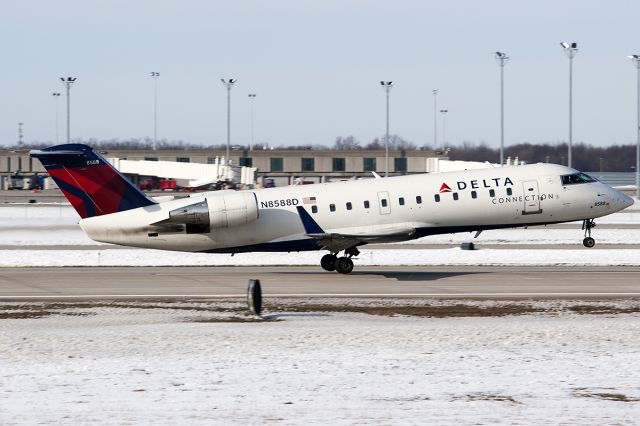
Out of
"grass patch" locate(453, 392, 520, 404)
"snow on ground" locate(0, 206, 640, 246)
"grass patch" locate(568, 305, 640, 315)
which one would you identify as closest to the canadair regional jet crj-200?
"grass patch" locate(568, 305, 640, 315)

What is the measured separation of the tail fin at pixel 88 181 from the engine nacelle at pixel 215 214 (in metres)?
1.65

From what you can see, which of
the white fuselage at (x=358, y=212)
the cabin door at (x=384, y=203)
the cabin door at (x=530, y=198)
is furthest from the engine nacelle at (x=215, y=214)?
the cabin door at (x=530, y=198)

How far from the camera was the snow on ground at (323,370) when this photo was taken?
1392 centimetres

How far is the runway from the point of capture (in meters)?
27.5

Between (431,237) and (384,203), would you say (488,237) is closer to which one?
(431,237)

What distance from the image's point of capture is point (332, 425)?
43.5ft

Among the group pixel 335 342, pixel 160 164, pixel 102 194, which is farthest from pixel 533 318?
pixel 160 164

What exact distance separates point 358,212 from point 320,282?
323cm

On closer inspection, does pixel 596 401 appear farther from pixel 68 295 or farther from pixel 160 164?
pixel 160 164

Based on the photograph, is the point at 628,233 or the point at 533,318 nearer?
Result: the point at 533,318

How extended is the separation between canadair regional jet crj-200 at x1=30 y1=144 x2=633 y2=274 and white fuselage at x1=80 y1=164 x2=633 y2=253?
32mm

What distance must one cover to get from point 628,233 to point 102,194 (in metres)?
25.2

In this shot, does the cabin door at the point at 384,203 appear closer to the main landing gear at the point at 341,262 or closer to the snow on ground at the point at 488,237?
the main landing gear at the point at 341,262

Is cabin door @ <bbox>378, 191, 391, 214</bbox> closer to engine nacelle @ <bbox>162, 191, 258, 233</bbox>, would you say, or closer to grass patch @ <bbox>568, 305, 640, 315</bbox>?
engine nacelle @ <bbox>162, 191, 258, 233</bbox>
